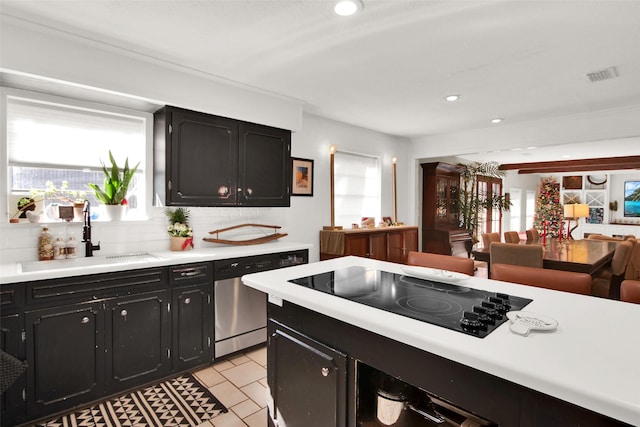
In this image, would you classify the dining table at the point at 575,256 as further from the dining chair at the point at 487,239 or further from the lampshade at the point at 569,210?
the lampshade at the point at 569,210

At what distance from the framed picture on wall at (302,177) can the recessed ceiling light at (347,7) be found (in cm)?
219

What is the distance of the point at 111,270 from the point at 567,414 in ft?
8.50

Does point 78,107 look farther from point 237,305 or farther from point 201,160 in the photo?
point 237,305

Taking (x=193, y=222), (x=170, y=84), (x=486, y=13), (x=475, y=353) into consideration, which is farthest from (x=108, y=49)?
(x=475, y=353)

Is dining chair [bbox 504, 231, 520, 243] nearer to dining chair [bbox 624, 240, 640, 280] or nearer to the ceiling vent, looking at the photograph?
dining chair [bbox 624, 240, 640, 280]

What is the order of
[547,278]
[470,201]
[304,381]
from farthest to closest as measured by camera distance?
[470,201], [547,278], [304,381]

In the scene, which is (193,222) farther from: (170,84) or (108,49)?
(108,49)

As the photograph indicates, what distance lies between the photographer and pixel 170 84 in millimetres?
2801

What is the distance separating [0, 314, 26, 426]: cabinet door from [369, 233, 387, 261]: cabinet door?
11.4 feet

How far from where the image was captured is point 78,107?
2.75m

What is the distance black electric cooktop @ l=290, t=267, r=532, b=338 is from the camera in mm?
1213

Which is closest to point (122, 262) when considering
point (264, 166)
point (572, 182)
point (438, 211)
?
point (264, 166)

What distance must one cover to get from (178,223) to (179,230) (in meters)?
0.08

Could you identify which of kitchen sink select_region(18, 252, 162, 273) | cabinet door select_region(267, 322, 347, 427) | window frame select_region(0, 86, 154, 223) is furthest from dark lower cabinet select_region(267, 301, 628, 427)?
window frame select_region(0, 86, 154, 223)
